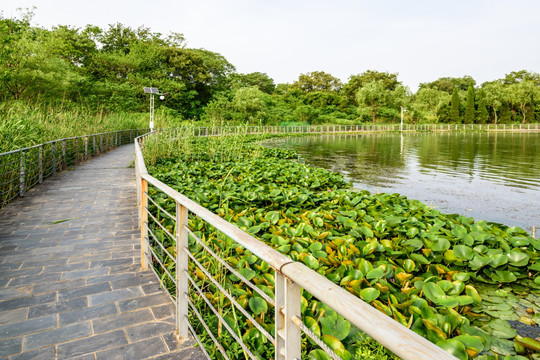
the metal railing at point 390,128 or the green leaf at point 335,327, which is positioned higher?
the metal railing at point 390,128

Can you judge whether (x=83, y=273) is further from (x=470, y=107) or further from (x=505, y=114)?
(x=505, y=114)

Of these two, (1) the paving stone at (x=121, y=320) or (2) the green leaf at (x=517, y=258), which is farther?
(2) the green leaf at (x=517, y=258)

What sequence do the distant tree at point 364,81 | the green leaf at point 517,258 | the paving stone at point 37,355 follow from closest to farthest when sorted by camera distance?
the paving stone at point 37,355 < the green leaf at point 517,258 < the distant tree at point 364,81

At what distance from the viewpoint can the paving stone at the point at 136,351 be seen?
2.11m

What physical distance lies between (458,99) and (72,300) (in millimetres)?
67781

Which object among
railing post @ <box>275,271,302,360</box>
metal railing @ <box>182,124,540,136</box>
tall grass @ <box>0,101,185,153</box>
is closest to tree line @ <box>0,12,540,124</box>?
metal railing @ <box>182,124,540,136</box>

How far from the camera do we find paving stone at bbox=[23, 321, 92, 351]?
2.23 meters

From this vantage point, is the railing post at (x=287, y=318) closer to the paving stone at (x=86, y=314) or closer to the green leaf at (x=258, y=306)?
the green leaf at (x=258, y=306)

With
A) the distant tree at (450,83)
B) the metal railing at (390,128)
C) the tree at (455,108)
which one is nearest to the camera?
the metal railing at (390,128)

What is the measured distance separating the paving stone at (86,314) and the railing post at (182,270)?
69 centimetres

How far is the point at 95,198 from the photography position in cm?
653

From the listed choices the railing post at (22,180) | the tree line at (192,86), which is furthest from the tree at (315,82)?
the railing post at (22,180)

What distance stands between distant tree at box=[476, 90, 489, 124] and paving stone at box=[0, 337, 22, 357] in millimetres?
70814

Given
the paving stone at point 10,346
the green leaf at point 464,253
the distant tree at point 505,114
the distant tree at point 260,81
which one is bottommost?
the paving stone at point 10,346
